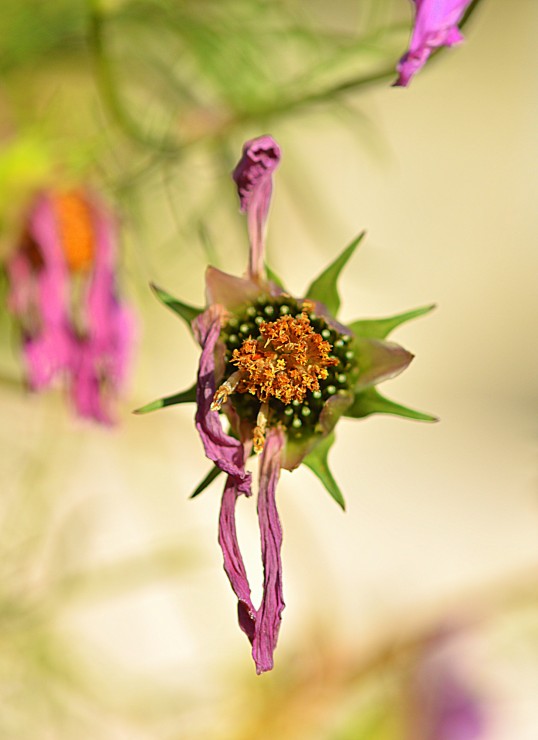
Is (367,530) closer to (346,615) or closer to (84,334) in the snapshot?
(346,615)

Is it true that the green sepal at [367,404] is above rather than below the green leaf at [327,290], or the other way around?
below

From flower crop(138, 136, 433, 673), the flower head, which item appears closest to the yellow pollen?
flower crop(138, 136, 433, 673)

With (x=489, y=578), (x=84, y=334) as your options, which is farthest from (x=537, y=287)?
(x=84, y=334)

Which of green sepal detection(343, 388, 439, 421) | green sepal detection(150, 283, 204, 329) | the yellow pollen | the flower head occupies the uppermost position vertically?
the yellow pollen

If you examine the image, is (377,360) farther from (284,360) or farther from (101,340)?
(101,340)

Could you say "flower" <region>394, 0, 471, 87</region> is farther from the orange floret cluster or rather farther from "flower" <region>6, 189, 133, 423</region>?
"flower" <region>6, 189, 133, 423</region>

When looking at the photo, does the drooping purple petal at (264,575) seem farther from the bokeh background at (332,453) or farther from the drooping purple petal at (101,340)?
the bokeh background at (332,453)

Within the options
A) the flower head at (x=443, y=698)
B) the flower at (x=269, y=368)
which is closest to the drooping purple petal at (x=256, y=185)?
the flower at (x=269, y=368)
